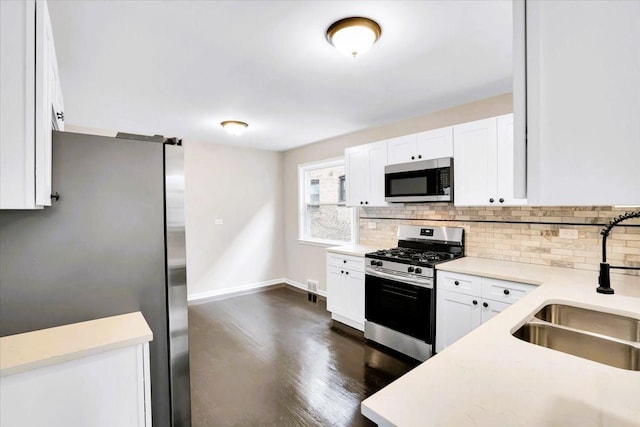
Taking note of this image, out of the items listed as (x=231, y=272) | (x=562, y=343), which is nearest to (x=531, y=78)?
(x=562, y=343)

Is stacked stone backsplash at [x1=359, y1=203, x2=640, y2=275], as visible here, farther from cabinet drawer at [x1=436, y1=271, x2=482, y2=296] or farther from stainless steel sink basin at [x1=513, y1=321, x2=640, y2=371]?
stainless steel sink basin at [x1=513, y1=321, x2=640, y2=371]

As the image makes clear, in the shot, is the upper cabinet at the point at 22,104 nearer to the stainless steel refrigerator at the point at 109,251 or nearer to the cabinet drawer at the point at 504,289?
the stainless steel refrigerator at the point at 109,251

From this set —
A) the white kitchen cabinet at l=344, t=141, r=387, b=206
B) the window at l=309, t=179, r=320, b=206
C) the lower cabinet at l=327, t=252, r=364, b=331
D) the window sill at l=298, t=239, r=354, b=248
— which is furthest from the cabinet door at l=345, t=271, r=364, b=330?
the window at l=309, t=179, r=320, b=206

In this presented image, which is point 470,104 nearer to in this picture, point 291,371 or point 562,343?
point 562,343

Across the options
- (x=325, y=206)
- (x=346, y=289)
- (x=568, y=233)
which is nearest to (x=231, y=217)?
(x=325, y=206)

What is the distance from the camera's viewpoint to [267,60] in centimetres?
219

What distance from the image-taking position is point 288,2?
1.59 meters

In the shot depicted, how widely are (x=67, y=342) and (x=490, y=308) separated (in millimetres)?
2642

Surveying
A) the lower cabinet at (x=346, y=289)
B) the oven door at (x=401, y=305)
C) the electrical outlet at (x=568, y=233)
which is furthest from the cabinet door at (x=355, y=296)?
the electrical outlet at (x=568, y=233)

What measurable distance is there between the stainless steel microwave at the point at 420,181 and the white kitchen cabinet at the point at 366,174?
5.3 inches

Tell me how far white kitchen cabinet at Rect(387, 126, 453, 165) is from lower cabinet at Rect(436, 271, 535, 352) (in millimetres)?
1201

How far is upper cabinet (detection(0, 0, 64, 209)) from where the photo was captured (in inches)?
44.4

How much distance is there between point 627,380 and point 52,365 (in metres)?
2.01

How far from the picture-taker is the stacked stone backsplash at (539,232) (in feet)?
7.50
